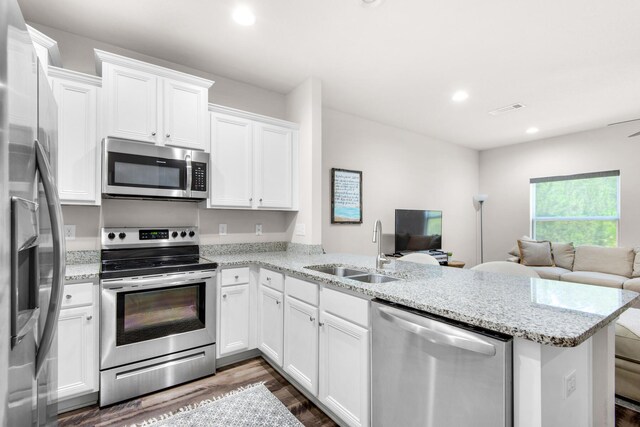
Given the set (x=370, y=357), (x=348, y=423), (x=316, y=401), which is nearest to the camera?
(x=370, y=357)

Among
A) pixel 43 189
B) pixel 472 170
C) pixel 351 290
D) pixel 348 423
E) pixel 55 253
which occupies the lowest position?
pixel 348 423

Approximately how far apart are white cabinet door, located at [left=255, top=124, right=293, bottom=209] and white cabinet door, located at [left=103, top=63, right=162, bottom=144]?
94 centimetres

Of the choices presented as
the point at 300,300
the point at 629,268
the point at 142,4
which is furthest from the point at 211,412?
the point at 629,268

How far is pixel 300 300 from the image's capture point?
2162 millimetres

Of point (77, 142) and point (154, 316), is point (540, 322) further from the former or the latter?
point (77, 142)

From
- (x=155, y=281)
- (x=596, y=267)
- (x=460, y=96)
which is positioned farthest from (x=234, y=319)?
(x=596, y=267)

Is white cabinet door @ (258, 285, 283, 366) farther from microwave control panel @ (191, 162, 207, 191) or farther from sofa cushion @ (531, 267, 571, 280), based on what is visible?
sofa cushion @ (531, 267, 571, 280)

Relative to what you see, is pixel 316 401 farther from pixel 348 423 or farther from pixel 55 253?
pixel 55 253

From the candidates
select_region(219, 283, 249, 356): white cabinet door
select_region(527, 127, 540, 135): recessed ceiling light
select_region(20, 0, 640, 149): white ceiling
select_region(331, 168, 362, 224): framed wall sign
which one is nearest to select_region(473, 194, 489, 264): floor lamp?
select_region(527, 127, 540, 135): recessed ceiling light

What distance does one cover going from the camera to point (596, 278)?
4207mm

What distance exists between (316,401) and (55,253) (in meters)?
A: 1.76

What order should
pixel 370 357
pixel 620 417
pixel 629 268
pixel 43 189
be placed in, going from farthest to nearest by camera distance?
pixel 629 268
pixel 620 417
pixel 370 357
pixel 43 189

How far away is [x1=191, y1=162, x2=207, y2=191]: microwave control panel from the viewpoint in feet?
8.79

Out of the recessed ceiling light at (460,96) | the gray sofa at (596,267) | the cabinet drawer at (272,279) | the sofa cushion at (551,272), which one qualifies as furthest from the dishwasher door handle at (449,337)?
the sofa cushion at (551,272)
